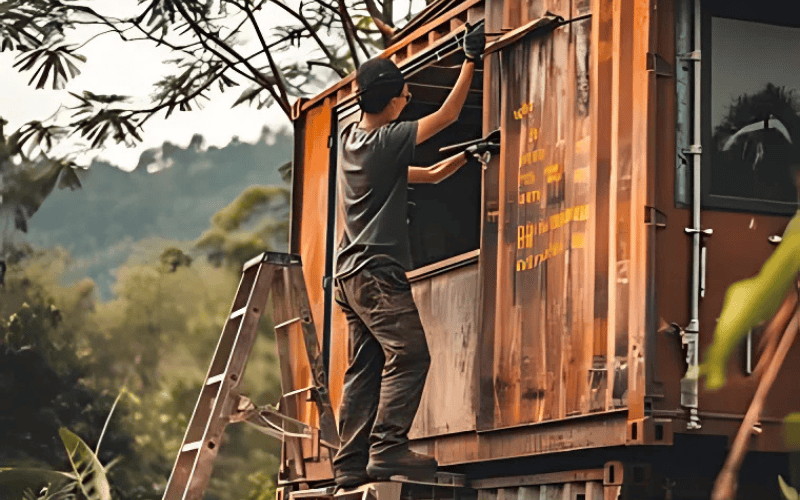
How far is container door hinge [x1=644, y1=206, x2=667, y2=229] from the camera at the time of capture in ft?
21.5

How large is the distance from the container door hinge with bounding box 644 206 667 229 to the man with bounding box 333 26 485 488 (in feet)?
5.12

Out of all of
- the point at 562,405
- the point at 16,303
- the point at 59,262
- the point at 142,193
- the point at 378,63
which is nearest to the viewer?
the point at 562,405

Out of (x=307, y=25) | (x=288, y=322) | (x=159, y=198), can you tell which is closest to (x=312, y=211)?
(x=288, y=322)

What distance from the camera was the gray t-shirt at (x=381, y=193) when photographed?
26.1ft

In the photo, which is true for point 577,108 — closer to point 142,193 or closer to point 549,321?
point 549,321

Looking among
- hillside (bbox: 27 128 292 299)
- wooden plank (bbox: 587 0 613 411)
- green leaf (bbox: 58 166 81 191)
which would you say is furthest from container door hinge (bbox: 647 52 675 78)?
hillside (bbox: 27 128 292 299)

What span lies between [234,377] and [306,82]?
18.1 metres

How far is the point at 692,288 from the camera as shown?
6.61m

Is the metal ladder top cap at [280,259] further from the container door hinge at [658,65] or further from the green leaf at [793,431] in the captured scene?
the green leaf at [793,431]

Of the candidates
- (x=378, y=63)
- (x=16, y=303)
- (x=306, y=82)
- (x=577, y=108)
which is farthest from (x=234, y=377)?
(x=16, y=303)

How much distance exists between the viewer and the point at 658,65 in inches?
265

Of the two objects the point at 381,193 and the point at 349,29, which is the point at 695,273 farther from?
the point at 349,29

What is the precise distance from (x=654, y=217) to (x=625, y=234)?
0.65 ft

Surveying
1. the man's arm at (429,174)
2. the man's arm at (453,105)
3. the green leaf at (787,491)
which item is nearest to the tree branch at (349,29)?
the man's arm at (429,174)
